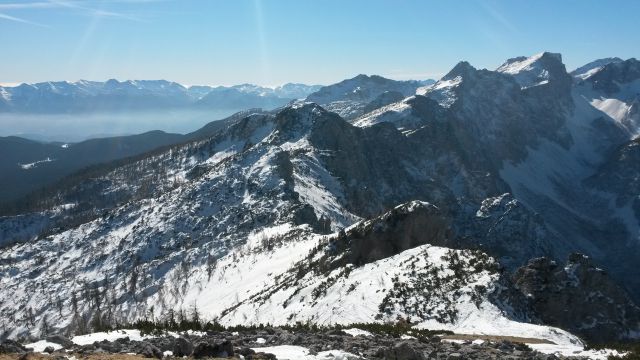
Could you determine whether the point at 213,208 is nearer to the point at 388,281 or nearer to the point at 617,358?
the point at 388,281

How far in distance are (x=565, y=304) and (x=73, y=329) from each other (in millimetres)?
131311

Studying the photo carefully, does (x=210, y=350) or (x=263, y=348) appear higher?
(x=210, y=350)

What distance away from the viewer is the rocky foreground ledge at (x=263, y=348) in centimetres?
2912

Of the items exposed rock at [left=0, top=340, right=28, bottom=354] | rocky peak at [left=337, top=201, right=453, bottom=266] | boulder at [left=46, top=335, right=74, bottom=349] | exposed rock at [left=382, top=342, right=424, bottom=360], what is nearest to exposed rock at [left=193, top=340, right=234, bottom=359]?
exposed rock at [left=382, top=342, right=424, bottom=360]

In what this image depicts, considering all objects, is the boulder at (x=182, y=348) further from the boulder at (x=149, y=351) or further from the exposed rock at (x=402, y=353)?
the exposed rock at (x=402, y=353)

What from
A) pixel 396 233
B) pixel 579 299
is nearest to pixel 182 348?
pixel 579 299

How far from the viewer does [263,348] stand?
3284cm

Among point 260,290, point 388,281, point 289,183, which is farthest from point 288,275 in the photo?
point 289,183

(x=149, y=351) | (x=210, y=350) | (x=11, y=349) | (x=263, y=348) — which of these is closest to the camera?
(x=210, y=350)

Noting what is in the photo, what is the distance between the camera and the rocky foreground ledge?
95.6 feet

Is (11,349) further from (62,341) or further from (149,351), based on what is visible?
(149,351)

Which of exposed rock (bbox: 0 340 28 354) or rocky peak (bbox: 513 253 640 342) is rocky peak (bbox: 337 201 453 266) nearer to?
rocky peak (bbox: 513 253 640 342)

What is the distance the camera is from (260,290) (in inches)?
4279

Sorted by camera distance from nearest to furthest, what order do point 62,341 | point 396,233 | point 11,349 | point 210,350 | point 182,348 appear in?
point 210,350 → point 182,348 → point 11,349 → point 62,341 → point 396,233
